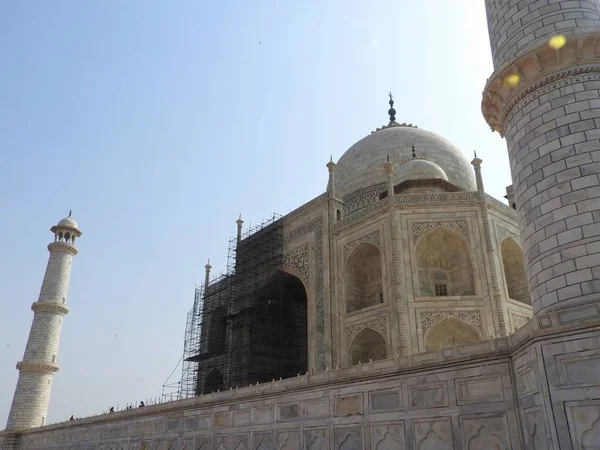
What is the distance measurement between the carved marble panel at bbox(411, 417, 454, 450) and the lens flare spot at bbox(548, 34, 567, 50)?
5164 mm

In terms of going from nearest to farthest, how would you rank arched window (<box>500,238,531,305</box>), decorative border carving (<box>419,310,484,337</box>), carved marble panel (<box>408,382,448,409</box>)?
carved marble panel (<box>408,382,448,409</box>) → decorative border carving (<box>419,310,484,337</box>) → arched window (<box>500,238,531,305</box>)

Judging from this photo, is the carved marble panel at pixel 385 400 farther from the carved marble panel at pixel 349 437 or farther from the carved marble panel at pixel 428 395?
the carved marble panel at pixel 349 437

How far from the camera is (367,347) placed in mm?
16516

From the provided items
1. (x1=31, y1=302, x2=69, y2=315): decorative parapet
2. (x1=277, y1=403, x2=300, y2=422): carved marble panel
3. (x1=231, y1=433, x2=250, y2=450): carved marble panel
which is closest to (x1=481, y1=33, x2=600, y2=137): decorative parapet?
(x1=277, y1=403, x2=300, y2=422): carved marble panel

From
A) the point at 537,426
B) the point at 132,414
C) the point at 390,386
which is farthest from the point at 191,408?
the point at 537,426

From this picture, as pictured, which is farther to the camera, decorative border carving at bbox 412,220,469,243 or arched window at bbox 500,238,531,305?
arched window at bbox 500,238,531,305

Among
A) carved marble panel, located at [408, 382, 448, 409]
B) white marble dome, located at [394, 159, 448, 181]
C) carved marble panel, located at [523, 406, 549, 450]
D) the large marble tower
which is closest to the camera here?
carved marble panel, located at [523, 406, 549, 450]

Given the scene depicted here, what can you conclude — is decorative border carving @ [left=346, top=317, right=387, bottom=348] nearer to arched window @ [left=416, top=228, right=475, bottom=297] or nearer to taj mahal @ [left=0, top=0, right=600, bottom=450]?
taj mahal @ [left=0, top=0, right=600, bottom=450]

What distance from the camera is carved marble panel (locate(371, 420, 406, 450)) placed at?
8102 mm

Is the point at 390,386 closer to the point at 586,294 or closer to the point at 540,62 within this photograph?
the point at 586,294

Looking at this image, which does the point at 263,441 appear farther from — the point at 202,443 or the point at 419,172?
the point at 419,172

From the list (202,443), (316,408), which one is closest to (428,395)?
(316,408)

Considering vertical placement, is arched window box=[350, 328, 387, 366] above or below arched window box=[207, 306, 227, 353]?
below

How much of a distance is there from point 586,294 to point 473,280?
412 inches
